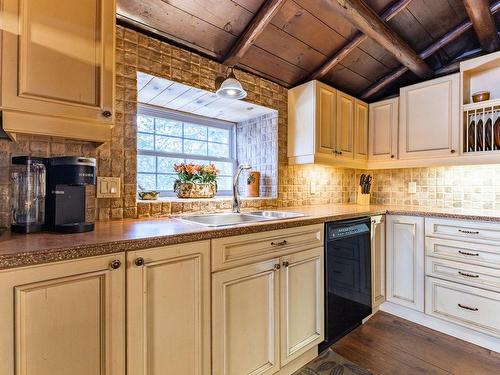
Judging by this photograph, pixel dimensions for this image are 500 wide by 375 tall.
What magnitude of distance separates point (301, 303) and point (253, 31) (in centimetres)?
185

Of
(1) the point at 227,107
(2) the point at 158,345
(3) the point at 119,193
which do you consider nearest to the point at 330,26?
(1) the point at 227,107

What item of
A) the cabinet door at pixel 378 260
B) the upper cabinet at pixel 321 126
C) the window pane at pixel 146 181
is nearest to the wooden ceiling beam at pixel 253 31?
the upper cabinet at pixel 321 126

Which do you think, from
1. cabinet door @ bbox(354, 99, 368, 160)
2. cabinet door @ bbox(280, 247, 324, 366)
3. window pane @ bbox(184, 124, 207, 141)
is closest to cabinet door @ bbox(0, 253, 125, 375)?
cabinet door @ bbox(280, 247, 324, 366)

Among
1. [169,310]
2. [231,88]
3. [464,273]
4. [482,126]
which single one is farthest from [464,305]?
[231,88]

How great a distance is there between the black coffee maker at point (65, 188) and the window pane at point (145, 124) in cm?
97

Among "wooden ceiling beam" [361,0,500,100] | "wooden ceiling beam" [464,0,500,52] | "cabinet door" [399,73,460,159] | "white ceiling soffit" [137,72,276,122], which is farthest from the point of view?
"cabinet door" [399,73,460,159]

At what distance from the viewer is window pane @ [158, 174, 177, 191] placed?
2.17 meters

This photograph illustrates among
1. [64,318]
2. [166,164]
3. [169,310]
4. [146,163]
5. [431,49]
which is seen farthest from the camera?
[431,49]

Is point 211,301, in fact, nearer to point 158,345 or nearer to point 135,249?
point 158,345

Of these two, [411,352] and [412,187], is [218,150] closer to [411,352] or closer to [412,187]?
[412,187]

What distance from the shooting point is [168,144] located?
2.23m

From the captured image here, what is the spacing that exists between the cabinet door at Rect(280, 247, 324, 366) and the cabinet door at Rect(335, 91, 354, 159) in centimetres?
124

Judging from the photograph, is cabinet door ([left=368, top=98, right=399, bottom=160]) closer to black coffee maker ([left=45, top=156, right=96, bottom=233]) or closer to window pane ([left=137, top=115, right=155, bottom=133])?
window pane ([left=137, top=115, right=155, bottom=133])

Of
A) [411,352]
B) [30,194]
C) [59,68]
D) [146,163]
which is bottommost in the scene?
[411,352]
